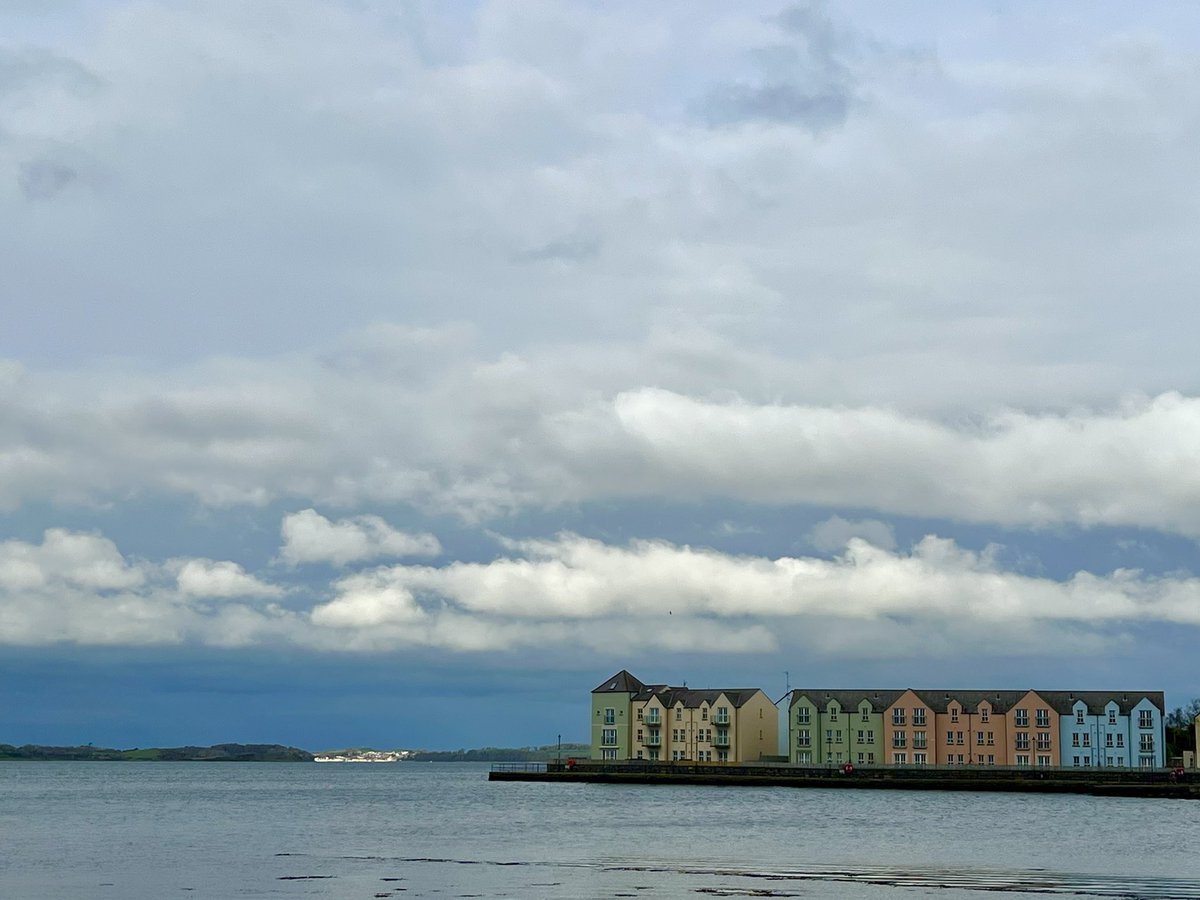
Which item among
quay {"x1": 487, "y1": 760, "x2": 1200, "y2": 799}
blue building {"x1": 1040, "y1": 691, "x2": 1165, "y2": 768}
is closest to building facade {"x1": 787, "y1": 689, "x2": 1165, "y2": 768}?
blue building {"x1": 1040, "y1": 691, "x2": 1165, "y2": 768}

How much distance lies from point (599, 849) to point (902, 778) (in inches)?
3243

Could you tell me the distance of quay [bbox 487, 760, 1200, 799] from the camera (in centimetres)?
12850

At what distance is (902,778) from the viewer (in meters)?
140

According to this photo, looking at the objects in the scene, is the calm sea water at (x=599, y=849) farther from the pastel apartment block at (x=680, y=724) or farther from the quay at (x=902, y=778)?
the pastel apartment block at (x=680, y=724)

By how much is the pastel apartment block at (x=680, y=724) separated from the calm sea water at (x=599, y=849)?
47076 mm

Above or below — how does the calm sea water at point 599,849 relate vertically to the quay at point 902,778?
above

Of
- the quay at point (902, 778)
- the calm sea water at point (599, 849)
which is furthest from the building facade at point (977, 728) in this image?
the calm sea water at point (599, 849)

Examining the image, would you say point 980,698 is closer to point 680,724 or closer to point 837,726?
point 837,726

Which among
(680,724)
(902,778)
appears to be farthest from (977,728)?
(680,724)

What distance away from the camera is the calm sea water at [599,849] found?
47406 millimetres

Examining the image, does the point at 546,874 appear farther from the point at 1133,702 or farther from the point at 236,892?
the point at 1133,702

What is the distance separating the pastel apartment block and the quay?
3.27 meters

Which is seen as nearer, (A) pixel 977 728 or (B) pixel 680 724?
(A) pixel 977 728

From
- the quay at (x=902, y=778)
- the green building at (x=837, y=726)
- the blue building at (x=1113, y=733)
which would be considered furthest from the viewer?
the green building at (x=837, y=726)
